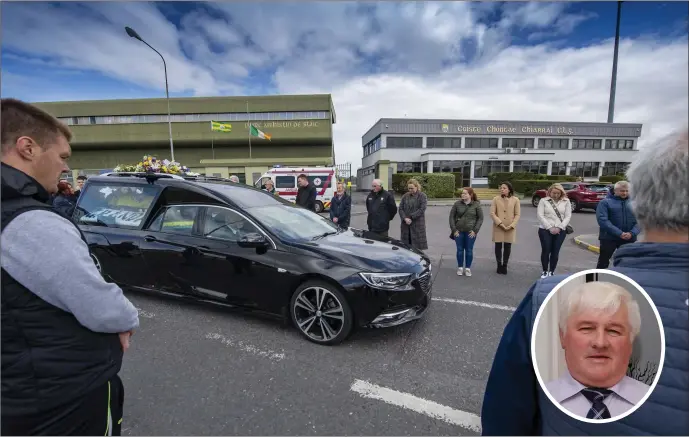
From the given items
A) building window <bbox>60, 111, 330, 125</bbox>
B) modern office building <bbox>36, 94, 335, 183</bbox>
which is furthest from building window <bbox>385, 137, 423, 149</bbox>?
building window <bbox>60, 111, 330, 125</bbox>

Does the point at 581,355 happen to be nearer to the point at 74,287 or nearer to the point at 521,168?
the point at 74,287

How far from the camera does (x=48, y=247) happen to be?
44.9 inches

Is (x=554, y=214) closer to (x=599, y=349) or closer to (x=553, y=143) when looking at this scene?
(x=599, y=349)

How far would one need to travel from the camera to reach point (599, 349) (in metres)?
0.75

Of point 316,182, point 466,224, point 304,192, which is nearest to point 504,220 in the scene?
point 466,224

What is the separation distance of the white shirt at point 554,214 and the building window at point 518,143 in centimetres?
3573

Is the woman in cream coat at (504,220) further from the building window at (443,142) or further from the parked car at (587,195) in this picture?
the building window at (443,142)

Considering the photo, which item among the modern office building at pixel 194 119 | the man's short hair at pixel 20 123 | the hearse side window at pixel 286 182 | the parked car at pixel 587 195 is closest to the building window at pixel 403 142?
the modern office building at pixel 194 119

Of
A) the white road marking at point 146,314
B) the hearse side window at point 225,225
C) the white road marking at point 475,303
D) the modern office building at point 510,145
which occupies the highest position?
the modern office building at point 510,145

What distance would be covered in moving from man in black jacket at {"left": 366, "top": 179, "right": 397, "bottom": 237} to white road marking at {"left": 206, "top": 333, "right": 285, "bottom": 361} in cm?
345

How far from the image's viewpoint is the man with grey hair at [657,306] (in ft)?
2.36

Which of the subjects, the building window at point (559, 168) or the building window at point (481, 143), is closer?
the building window at point (559, 168)

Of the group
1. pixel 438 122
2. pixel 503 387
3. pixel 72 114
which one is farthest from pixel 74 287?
pixel 72 114

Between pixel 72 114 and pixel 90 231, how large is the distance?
44.8 meters
